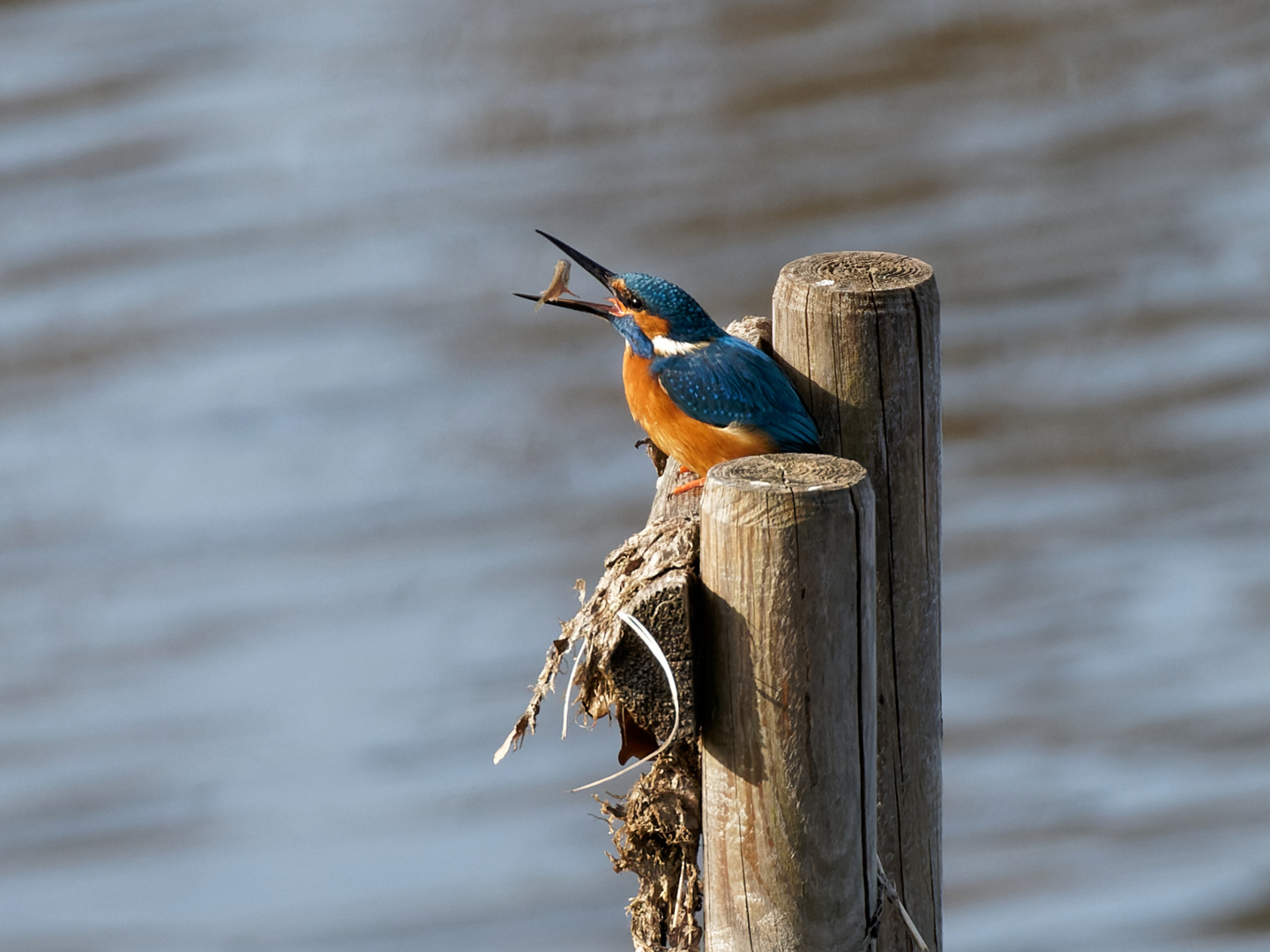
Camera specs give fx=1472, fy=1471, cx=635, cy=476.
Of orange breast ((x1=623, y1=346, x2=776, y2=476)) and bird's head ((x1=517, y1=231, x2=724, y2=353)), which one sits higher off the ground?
bird's head ((x1=517, y1=231, x2=724, y2=353))

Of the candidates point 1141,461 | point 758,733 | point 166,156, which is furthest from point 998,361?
point 758,733

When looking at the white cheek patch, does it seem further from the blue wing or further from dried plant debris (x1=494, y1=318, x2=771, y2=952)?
dried plant debris (x1=494, y1=318, x2=771, y2=952)

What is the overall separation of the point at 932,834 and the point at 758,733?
597mm

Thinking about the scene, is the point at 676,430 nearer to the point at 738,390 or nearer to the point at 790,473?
the point at 738,390

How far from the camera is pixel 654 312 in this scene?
2.72m

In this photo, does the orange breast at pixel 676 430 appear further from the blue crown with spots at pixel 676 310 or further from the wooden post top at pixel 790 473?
the wooden post top at pixel 790 473

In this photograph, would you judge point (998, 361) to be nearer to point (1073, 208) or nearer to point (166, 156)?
point (1073, 208)

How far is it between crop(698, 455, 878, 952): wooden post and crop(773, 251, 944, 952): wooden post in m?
0.26

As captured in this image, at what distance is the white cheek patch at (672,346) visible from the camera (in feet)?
8.79

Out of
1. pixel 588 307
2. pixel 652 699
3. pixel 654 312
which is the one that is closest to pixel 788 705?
pixel 652 699

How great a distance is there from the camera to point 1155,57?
26.8 feet

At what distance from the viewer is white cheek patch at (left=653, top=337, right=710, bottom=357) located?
2.68 metres

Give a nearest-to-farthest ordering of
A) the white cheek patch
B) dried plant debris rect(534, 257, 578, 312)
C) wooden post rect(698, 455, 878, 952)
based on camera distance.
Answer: wooden post rect(698, 455, 878, 952)
the white cheek patch
dried plant debris rect(534, 257, 578, 312)

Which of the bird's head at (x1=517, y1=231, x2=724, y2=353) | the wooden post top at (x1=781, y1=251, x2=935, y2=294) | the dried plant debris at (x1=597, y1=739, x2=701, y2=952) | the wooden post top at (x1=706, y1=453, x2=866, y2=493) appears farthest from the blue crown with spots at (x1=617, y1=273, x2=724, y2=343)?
the dried plant debris at (x1=597, y1=739, x2=701, y2=952)
